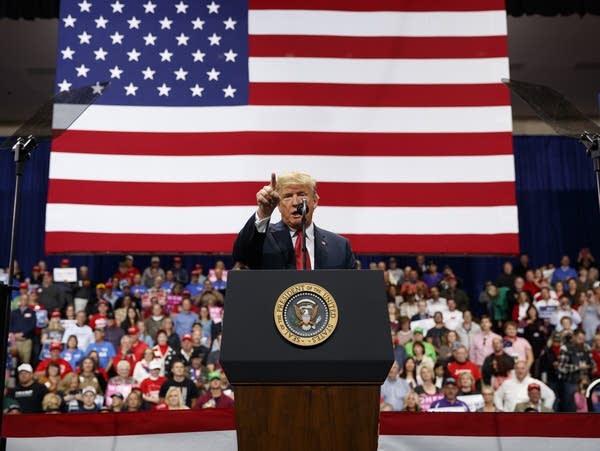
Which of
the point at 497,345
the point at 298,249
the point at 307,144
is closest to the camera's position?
the point at 298,249

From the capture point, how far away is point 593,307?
9750 millimetres

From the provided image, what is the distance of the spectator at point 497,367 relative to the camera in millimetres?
7918

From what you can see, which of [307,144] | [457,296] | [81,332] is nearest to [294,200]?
[307,144]

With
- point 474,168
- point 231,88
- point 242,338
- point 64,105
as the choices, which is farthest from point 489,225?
point 242,338

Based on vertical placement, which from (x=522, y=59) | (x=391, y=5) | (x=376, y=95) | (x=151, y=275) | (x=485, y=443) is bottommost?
(x=485, y=443)

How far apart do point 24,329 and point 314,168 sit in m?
5.45

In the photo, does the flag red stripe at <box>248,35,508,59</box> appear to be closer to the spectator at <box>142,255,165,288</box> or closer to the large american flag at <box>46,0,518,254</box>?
the large american flag at <box>46,0,518,254</box>

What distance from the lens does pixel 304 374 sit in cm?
219

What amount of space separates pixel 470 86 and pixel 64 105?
10.7ft

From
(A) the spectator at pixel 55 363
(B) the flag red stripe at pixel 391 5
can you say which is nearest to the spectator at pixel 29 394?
(A) the spectator at pixel 55 363

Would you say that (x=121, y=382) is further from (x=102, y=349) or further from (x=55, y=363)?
(x=102, y=349)

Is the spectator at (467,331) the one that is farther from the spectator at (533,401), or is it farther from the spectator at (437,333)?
the spectator at (533,401)

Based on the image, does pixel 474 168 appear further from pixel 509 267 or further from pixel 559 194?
pixel 559 194

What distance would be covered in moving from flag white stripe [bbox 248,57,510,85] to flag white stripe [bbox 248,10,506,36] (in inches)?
9.3
